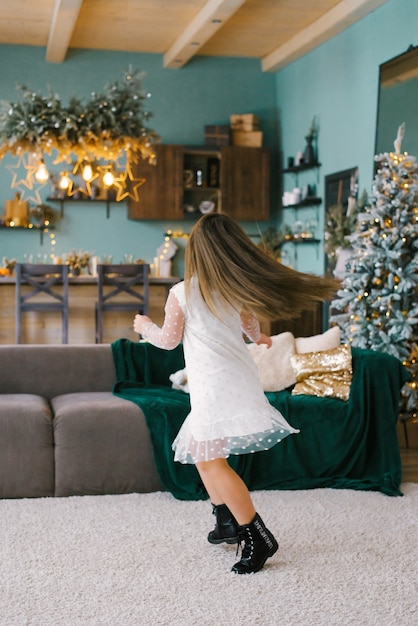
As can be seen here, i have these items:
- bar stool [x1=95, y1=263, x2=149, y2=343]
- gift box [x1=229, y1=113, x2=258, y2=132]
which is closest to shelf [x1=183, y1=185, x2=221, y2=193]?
gift box [x1=229, y1=113, x2=258, y2=132]

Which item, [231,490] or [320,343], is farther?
[320,343]

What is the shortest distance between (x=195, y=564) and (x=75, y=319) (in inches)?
217

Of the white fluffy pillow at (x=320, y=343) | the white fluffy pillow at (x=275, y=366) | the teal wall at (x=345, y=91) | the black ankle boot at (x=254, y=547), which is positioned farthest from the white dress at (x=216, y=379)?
the teal wall at (x=345, y=91)

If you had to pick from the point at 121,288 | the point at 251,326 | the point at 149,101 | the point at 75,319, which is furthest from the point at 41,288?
the point at 251,326

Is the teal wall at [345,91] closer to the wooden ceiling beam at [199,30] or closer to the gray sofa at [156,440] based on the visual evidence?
the wooden ceiling beam at [199,30]

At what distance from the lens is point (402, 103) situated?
23.8 feet

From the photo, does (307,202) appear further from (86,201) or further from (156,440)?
(156,440)

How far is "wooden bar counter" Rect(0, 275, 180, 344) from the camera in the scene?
8539mm

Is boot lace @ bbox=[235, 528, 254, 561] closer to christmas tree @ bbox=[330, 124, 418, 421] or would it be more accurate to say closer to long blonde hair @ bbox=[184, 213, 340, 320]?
long blonde hair @ bbox=[184, 213, 340, 320]

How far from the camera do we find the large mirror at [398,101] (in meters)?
7.02

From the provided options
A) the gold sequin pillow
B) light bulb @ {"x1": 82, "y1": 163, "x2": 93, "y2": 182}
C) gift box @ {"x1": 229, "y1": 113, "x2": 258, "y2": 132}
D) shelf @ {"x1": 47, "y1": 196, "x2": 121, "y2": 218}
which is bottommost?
the gold sequin pillow

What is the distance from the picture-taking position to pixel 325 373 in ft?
15.9

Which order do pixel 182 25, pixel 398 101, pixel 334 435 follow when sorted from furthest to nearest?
pixel 182 25 → pixel 398 101 → pixel 334 435

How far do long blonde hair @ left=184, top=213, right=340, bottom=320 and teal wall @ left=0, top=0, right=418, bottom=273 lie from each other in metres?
5.63
